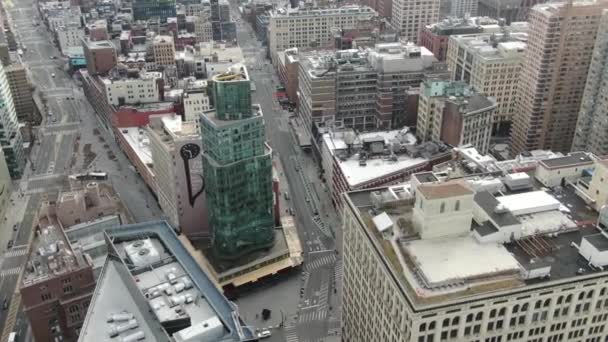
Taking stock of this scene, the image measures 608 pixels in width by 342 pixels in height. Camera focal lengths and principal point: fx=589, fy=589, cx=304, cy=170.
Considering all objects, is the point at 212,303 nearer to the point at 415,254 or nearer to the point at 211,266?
the point at 415,254

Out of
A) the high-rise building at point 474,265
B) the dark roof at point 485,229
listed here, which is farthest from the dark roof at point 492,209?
the dark roof at point 485,229

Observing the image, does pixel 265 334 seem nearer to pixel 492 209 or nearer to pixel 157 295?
pixel 157 295

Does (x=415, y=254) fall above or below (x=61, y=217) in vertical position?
above

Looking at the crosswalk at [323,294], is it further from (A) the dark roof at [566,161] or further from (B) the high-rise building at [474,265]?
(A) the dark roof at [566,161]

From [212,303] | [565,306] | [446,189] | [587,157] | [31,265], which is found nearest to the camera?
[565,306]

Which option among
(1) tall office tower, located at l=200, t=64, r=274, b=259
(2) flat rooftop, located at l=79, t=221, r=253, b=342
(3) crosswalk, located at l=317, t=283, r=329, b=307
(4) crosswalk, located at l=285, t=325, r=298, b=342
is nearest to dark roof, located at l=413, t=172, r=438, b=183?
(2) flat rooftop, located at l=79, t=221, r=253, b=342

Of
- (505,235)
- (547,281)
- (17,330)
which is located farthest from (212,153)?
(547,281)
